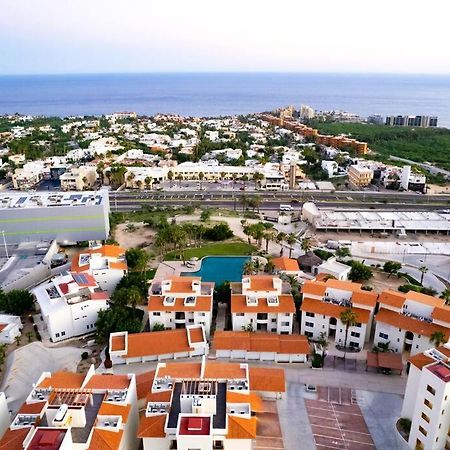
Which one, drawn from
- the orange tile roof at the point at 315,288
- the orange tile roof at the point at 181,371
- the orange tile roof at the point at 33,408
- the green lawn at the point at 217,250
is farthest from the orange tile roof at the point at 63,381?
the green lawn at the point at 217,250

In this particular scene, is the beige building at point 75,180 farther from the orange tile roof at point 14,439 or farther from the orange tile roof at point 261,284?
the orange tile roof at point 14,439

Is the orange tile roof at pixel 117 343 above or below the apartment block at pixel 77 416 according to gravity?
below

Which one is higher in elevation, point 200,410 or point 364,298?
point 200,410

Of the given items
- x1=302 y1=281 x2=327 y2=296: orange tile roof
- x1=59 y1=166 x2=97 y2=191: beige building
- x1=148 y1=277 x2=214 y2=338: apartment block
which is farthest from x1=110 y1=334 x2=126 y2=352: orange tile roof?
x1=59 y1=166 x2=97 y2=191: beige building

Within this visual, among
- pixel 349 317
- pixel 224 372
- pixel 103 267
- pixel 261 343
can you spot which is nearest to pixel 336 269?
pixel 349 317

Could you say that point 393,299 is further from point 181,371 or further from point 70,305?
point 70,305

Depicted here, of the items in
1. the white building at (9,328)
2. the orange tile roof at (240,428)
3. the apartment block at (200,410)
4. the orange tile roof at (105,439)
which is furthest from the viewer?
the white building at (9,328)

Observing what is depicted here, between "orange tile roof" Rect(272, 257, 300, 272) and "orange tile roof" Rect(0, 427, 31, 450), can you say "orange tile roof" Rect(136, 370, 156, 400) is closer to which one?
"orange tile roof" Rect(0, 427, 31, 450)
